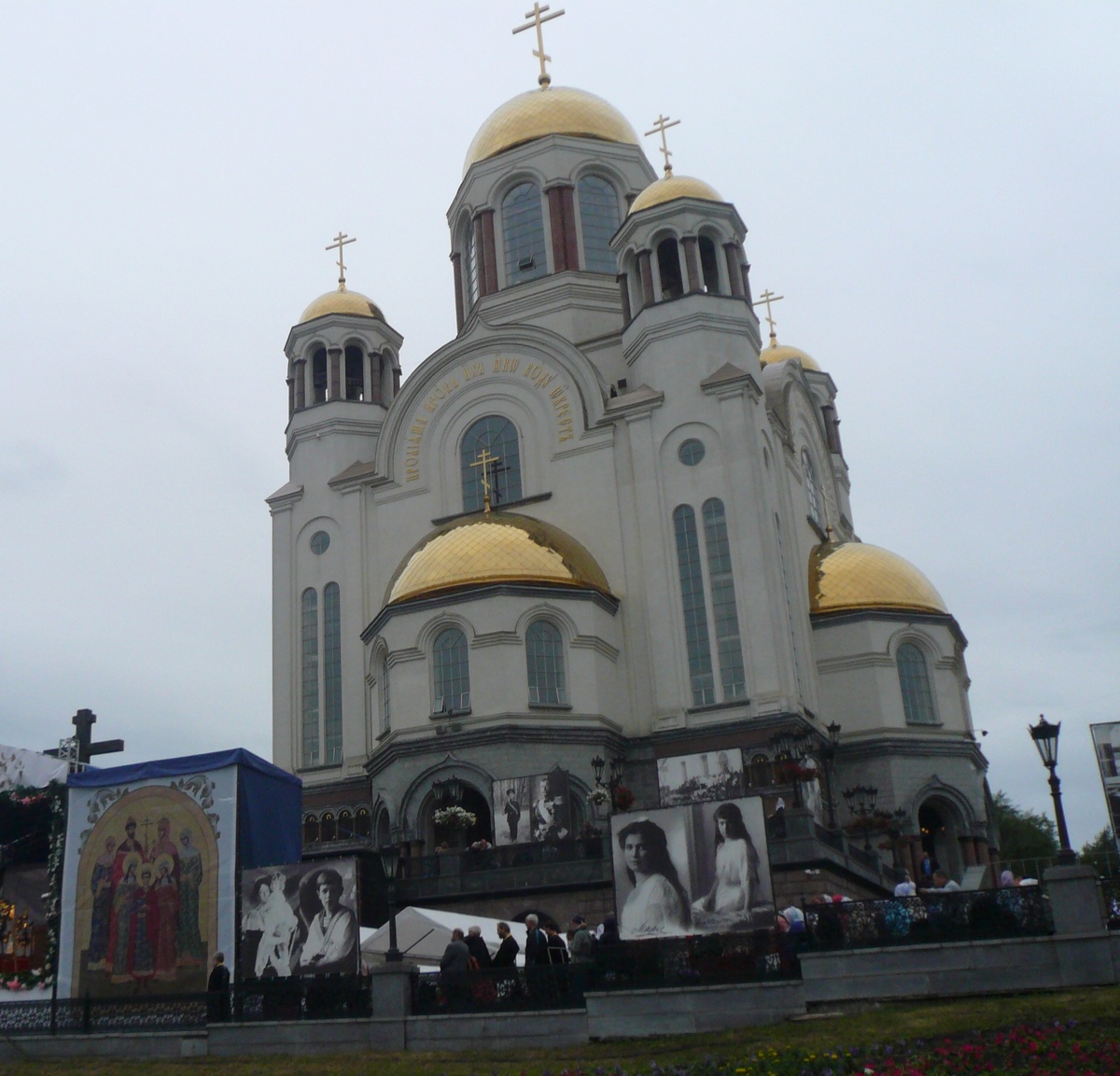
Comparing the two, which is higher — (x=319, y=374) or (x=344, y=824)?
(x=319, y=374)

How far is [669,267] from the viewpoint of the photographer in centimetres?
3372

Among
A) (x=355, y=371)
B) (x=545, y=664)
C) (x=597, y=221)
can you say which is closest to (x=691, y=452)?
(x=545, y=664)

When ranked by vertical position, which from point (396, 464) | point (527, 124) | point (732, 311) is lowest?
point (396, 464)

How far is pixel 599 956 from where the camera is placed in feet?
46.7

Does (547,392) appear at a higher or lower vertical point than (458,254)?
lower

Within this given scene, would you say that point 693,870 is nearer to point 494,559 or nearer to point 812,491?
point 494,559

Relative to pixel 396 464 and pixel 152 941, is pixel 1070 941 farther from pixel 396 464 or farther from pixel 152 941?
pixel 396 464

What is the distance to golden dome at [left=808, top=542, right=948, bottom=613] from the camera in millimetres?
31859

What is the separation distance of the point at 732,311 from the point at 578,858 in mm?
14916

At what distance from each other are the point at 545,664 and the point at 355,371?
1291cm

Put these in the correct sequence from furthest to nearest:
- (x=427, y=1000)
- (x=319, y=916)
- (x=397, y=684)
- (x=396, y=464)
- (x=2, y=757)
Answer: (x=396, y=464), (x=397, y=684), (x=2, y=757), (x=319, y=916), (x=427, y=1000)

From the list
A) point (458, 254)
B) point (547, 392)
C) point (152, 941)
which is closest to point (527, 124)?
point (458, 254)

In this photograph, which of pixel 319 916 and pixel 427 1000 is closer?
pixel 427 1000

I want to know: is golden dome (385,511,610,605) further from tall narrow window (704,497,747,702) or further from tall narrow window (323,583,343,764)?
tall narrow window (323,583,343,764)
